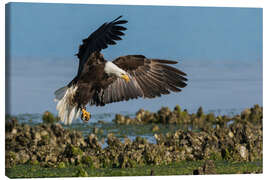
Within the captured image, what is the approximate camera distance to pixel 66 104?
9156mm

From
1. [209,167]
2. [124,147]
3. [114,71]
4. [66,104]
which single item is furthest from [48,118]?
[209,167]

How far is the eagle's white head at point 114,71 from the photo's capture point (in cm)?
904

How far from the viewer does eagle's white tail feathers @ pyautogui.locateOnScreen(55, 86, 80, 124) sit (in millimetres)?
9062

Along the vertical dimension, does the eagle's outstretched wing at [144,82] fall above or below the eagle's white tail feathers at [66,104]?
above

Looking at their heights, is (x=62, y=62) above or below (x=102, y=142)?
above

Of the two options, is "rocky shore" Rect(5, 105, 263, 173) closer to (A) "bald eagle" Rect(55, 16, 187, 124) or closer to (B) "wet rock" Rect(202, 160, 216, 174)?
(B) "wet rock" Rect(202, 160, 216, 174)

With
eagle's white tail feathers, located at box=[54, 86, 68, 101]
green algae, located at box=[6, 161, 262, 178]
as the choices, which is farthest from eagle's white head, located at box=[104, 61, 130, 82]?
green algae, located at box=[6, 161, 262, 178]

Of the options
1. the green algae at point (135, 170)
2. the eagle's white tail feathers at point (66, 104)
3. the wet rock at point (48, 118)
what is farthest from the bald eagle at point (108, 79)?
the wet rock at point (48, 118)

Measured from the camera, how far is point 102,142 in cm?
1099

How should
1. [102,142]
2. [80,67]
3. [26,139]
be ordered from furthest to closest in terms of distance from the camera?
[102,142] < [26,139] < [80,67]

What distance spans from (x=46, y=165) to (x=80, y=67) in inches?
67.2

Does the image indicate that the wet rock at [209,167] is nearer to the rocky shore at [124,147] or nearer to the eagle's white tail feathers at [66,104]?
the rocky shore at [124,147]
